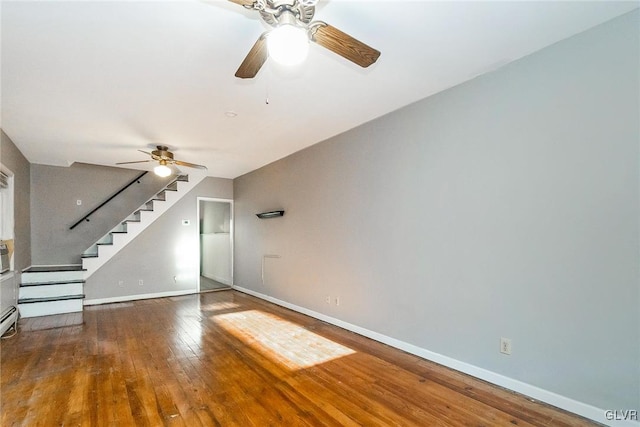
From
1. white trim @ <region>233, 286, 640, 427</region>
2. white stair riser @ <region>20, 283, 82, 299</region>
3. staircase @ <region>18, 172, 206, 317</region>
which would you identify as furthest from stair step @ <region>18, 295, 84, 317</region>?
white trim @ <region>233, 286, 640, 427</region>

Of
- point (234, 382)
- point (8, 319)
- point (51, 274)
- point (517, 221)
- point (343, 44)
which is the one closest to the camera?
point (343, 44)

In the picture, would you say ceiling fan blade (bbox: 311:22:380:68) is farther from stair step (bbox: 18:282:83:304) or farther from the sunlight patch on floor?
stair step (bbox: 18:282:83:304)

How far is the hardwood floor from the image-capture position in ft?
7.00

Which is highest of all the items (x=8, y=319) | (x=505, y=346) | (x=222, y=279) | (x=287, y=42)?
(x=287, y=42)

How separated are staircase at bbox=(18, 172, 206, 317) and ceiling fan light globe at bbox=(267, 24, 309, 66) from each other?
5.76 metres

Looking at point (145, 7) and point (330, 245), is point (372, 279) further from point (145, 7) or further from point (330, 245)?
point (145, 7)

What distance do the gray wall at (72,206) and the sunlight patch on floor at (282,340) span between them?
3647 millimetres

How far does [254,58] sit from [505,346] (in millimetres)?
2890

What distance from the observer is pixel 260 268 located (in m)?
6.16

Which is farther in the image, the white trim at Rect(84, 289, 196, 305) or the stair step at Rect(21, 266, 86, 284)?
the white trim at Rect(84, 289, 196, 305)

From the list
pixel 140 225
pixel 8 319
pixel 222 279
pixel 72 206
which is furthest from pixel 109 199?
pixel 222 279

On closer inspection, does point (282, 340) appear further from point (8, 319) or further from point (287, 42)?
point (8, 319)

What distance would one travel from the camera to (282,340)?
12.0ft

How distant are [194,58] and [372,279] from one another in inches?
114
